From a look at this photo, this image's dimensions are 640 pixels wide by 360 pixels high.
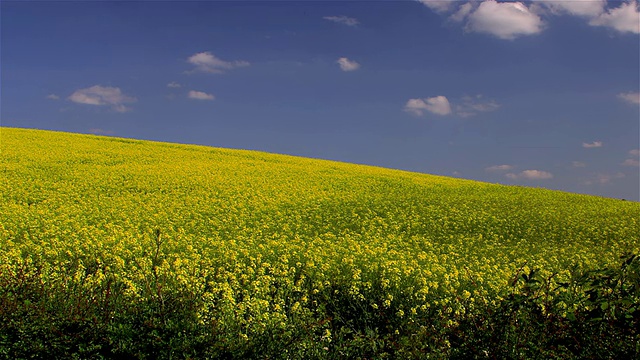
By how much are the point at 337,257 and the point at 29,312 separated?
6855 mm

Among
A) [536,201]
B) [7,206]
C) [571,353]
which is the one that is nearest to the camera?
[571,353]

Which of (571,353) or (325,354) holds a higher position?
(571,353)

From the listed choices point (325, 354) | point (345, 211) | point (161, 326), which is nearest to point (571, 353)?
point (325, 354)

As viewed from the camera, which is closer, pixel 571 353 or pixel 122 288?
pixel 571 353

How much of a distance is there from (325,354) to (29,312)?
13.7ft

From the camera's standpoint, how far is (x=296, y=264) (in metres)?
12.4

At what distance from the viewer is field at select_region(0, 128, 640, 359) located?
7.30 meters

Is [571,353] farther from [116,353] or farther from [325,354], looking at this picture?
[116,353]

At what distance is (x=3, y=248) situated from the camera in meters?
13.2

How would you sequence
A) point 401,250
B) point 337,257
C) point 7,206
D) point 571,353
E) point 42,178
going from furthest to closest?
1. point 42,178
2. point 7,206
3. point 401,250
4. point 337,257
5. point 571,353

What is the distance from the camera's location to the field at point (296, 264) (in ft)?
23.9

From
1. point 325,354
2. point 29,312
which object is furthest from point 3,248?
point 325,354

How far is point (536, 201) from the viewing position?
2695 centimetres

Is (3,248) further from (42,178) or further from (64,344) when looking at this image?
(42,178)
